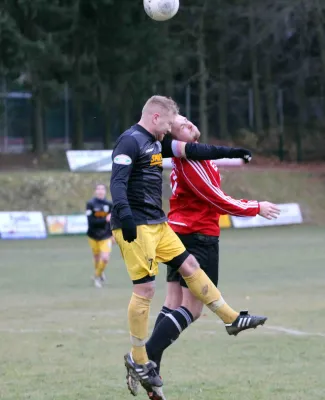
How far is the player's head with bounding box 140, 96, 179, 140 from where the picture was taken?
7441 mm

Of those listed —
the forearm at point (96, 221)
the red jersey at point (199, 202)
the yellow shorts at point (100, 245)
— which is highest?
the red jersey at point (199, 202)

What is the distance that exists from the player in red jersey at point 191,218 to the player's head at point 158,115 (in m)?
0.41

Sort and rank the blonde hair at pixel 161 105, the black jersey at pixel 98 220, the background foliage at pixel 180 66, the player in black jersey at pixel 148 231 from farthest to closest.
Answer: the background foliage at pixel 180 66
the black jersey at pixel 98 220
the blonde hair at pixel 161 105
the player in black jersey at pixel 148 231

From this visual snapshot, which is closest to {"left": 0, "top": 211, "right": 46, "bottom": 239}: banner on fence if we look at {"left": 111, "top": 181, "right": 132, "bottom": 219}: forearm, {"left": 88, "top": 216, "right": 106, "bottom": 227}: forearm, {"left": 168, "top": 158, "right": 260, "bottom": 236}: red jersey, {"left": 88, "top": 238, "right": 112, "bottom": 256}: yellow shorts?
{"left": 88, "top": 216, "right": 106, "bottom": 227}: forearm

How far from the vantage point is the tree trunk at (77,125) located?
40.3 meters

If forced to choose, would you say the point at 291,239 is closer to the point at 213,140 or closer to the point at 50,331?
the point at 50,331

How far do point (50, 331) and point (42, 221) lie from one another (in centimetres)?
1810

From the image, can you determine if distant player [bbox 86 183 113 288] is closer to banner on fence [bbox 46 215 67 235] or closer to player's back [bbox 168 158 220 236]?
player's back [bbox 168 158 220 236]

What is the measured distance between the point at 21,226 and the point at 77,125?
1256 cm

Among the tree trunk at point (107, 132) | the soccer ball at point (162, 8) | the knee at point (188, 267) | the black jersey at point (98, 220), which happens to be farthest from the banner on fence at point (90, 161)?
the knee at point (188, 267)

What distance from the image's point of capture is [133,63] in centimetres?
3872

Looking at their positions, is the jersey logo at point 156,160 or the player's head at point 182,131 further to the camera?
the player's head at point 182,131

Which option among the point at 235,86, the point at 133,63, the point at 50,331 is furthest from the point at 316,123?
the point at 50,331

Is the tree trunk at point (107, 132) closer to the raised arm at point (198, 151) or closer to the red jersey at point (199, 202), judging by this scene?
the red jersey at point (199, 202)
